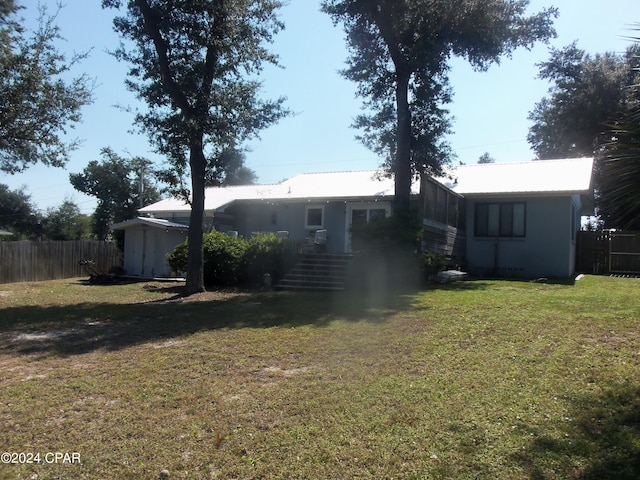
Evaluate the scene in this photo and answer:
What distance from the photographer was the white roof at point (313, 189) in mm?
18766

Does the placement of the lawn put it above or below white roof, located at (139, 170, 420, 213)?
below

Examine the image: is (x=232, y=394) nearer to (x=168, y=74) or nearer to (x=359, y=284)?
(x=359, y=284)

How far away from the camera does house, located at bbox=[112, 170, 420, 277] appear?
1856 cm

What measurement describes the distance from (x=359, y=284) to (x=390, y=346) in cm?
620

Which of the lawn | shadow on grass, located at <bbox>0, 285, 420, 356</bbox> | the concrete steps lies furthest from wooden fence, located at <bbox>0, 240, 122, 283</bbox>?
the lawn

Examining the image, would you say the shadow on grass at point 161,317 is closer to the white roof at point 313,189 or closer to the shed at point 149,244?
the white roof at point 313,189

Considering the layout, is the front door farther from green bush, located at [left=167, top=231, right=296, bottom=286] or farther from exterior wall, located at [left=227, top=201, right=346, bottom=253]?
green bush, located at [left=167, top=231, right=296, bottom=286]

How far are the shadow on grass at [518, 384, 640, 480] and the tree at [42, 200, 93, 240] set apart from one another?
50449mm

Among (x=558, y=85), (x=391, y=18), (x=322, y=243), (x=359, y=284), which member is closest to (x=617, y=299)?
(x=359, y=284)

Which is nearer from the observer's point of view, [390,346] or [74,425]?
[74,425]

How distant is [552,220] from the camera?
55.9 feet

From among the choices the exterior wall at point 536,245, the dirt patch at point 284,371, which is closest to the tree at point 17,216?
the exterior wall at point 536,245

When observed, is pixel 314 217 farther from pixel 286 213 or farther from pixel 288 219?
pixel 286 213

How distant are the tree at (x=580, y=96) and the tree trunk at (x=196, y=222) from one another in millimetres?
24255
